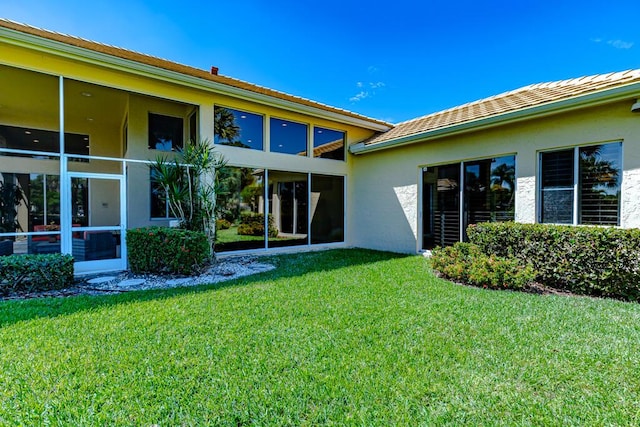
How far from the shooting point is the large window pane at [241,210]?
9047 mm

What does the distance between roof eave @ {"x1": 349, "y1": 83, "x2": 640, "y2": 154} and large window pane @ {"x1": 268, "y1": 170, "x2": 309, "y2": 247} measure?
315 cm

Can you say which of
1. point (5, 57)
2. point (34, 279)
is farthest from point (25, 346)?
point (5, 57)

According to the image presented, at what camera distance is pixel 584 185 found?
657cm

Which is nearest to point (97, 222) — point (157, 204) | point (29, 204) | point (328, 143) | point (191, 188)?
point (29, 204)

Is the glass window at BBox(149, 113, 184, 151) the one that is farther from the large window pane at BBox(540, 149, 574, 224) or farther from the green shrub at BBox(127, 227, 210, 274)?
the large window pane at BBox(540, 149, 574, 224)

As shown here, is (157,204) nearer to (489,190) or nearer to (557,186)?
(489,190)

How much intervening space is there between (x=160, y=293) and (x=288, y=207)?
557 cm

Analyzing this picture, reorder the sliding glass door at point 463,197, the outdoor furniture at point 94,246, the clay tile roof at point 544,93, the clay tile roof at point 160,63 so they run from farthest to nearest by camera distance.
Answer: the sliding glass door at point 463,197 < the outdoor furniture at point 94,246 < the clay tile roof at point 544,93 < the clay tile roof at point 160,63

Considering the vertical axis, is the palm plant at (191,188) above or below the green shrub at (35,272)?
above

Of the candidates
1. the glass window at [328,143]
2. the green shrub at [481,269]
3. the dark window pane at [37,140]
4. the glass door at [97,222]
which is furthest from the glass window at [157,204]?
the green shrub at [481,269]

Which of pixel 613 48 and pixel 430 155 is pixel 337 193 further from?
pixel 613 48

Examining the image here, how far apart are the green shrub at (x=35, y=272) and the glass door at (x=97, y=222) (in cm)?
123

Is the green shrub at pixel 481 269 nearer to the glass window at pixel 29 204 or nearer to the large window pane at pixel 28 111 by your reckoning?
the glass window at pixel 29 204

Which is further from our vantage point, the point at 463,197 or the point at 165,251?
the point at 463,197
